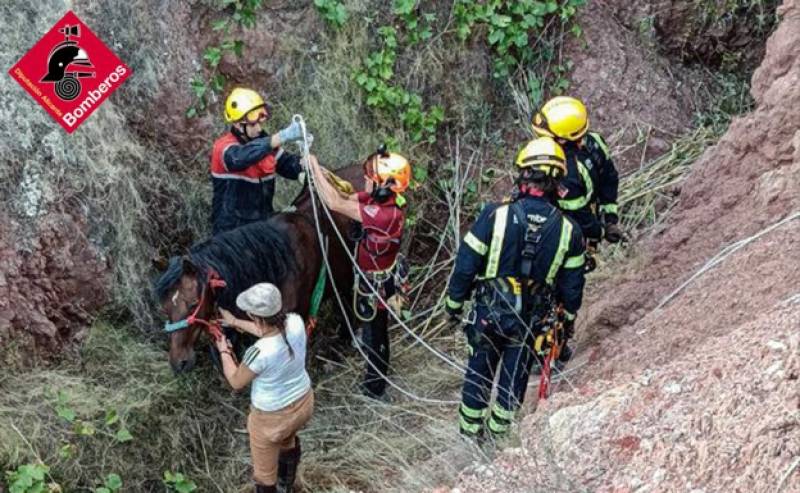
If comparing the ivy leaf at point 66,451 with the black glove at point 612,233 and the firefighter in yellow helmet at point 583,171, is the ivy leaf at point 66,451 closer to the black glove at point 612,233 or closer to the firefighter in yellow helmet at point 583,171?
the firefighter in yellow helmet at point 583,171

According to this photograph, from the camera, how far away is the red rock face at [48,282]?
6750mm

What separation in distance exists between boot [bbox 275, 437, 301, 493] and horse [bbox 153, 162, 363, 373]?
90cm

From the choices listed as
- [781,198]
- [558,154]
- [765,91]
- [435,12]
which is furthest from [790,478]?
[435,12]

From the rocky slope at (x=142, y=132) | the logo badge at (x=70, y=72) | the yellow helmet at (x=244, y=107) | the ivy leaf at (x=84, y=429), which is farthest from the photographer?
the logo badge at (x=70, y=72)

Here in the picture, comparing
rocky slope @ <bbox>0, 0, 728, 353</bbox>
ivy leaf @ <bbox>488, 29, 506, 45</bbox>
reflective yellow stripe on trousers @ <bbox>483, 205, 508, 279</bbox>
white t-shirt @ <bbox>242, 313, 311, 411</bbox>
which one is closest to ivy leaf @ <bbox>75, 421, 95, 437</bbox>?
rocky slope @ <bbox>0, 0, 728, 353</bbox>

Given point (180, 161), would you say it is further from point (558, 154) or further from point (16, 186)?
point (558, 154)

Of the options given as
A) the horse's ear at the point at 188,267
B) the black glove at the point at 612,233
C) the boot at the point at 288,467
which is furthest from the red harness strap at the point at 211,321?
the black glove at the point at 612,233

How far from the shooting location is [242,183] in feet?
23.3

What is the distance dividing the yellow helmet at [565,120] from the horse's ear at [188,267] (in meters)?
2.63

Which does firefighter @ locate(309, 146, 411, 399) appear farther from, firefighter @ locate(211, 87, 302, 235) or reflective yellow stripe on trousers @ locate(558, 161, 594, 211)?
Answer: reflective yellow stripe on trousers @ locate(558, 161, 594, 211)

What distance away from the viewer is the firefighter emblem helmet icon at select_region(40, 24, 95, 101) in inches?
291

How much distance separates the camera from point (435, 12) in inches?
355

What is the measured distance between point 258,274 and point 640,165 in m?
4.48

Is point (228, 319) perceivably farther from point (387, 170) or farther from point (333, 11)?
point (333, 11)
